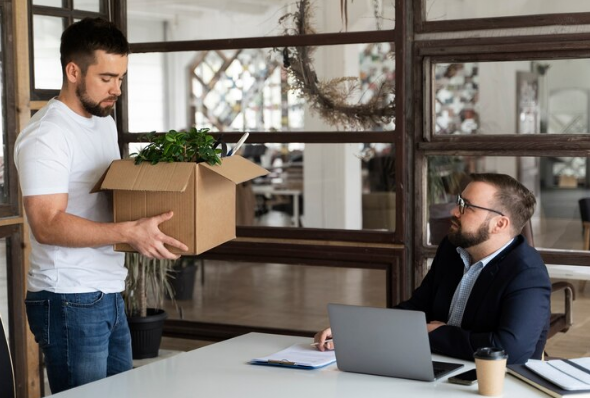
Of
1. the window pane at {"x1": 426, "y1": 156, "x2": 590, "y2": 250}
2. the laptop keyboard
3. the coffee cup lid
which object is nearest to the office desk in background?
the window pane at {"x1": 426, "y1": 156, "x2": 590, "y2": 250}

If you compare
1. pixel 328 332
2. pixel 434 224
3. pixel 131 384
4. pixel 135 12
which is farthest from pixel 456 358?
pixel 135 12

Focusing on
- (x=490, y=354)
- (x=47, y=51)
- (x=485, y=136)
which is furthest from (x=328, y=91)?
(x=490, y=354)

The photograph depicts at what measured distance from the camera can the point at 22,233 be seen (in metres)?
4.31

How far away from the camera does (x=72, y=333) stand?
110 inches

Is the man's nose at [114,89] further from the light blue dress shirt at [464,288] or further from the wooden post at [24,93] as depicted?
the wooden post at [24,93]

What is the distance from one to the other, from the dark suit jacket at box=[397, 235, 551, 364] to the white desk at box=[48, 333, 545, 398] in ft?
0.32

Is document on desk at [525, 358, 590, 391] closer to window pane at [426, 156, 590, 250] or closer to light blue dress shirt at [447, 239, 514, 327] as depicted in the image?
light blue dress shirt at [447, 239, 514, 327]

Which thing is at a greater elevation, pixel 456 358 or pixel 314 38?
pixel 314 38

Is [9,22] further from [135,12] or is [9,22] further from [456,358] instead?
[456,358]

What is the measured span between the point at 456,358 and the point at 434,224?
5.36ft

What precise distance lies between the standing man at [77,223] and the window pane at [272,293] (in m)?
1.66

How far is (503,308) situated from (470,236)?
A: 0.95 ft

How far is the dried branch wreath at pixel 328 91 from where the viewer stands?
422 centimetres

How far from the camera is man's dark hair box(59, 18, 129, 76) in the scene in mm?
2834
